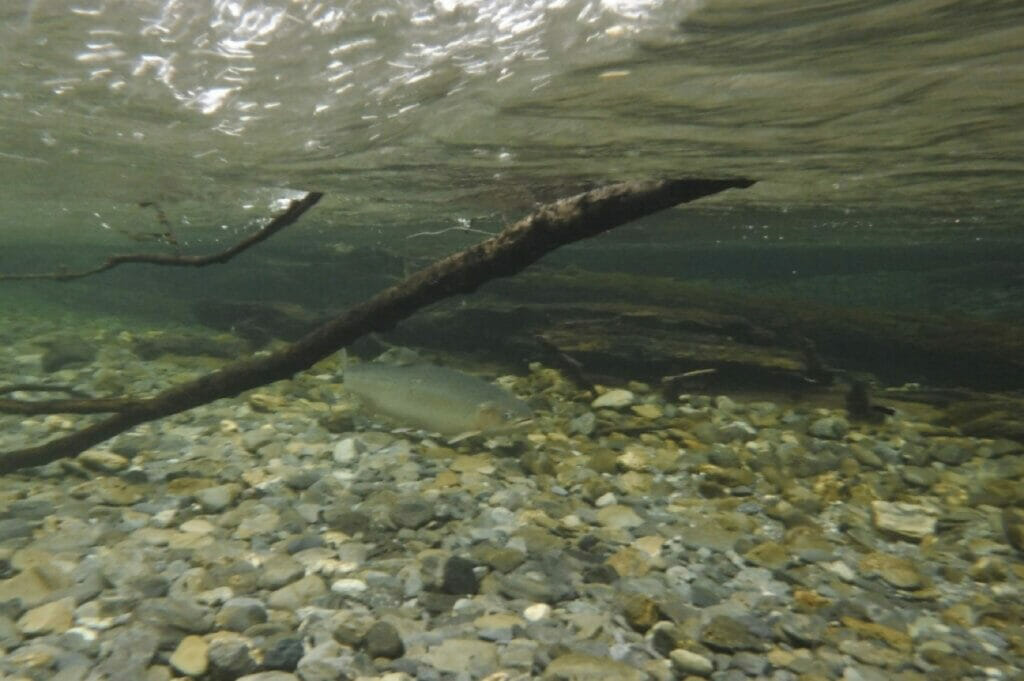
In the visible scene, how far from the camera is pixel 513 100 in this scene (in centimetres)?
829

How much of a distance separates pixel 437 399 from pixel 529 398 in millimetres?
3032

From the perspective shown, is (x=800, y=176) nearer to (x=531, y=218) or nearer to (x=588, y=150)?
(x=588, y=150)

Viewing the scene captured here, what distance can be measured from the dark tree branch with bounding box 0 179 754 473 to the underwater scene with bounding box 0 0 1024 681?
0.09 ft

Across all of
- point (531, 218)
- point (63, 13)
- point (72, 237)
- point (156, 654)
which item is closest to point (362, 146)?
point (63, 13)

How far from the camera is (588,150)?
10719 mm

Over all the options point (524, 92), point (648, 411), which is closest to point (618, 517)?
point (648, 411)

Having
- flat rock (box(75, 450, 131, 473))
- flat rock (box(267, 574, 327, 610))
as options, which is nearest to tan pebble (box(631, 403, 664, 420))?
flat rock (box(267, 574, 327, 610))

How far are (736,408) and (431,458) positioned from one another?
4.65 metres

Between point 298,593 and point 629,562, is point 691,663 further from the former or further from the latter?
point 298,593

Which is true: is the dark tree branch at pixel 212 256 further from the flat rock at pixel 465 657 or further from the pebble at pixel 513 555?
the flat rock at pixel 465 657

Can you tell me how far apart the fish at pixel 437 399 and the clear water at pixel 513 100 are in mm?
3150

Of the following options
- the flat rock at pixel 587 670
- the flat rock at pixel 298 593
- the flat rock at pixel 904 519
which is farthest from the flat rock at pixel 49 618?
the flat rock at pixel 904 519

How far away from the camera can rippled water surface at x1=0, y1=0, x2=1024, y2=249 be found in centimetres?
577

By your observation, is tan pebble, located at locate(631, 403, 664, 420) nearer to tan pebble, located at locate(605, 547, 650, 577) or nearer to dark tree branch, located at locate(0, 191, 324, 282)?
tan pebble, located at locate(605, 547, 650, 577)
